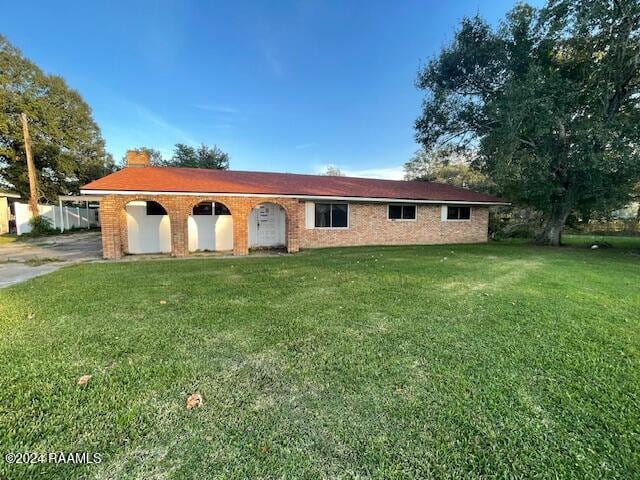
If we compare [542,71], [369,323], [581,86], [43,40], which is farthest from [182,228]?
[581,86]

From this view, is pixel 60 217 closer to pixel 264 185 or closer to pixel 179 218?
pixel 179 218

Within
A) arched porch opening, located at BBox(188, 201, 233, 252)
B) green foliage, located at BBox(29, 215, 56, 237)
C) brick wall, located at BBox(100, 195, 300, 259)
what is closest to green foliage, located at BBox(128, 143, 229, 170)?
green foliage, located at BBox(29, 215, 56, 237)

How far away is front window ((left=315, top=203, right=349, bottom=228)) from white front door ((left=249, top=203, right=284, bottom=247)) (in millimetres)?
→ 1792

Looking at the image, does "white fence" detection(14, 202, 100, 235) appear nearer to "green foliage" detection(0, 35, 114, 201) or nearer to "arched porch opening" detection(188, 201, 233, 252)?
"green foliage" detection(0, 35, 114, 201)

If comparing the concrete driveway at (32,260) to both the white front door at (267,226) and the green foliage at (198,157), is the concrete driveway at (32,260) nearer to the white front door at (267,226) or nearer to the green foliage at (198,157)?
the white front door at (267,226)

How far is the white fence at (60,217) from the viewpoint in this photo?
18.6m

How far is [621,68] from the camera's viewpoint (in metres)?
10.6

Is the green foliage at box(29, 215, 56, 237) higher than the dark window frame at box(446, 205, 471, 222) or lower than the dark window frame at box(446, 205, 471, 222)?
lower

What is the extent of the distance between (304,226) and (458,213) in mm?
8311

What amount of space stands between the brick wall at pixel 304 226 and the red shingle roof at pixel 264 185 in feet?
1.27

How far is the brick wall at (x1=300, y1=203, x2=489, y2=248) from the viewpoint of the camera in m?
13.4

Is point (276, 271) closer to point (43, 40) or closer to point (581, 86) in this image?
point (581, 86)

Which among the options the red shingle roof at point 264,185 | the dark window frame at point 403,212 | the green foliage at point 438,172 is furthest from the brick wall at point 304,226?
the green foliage at point 438,172

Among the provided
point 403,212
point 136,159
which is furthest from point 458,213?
point 136,159
